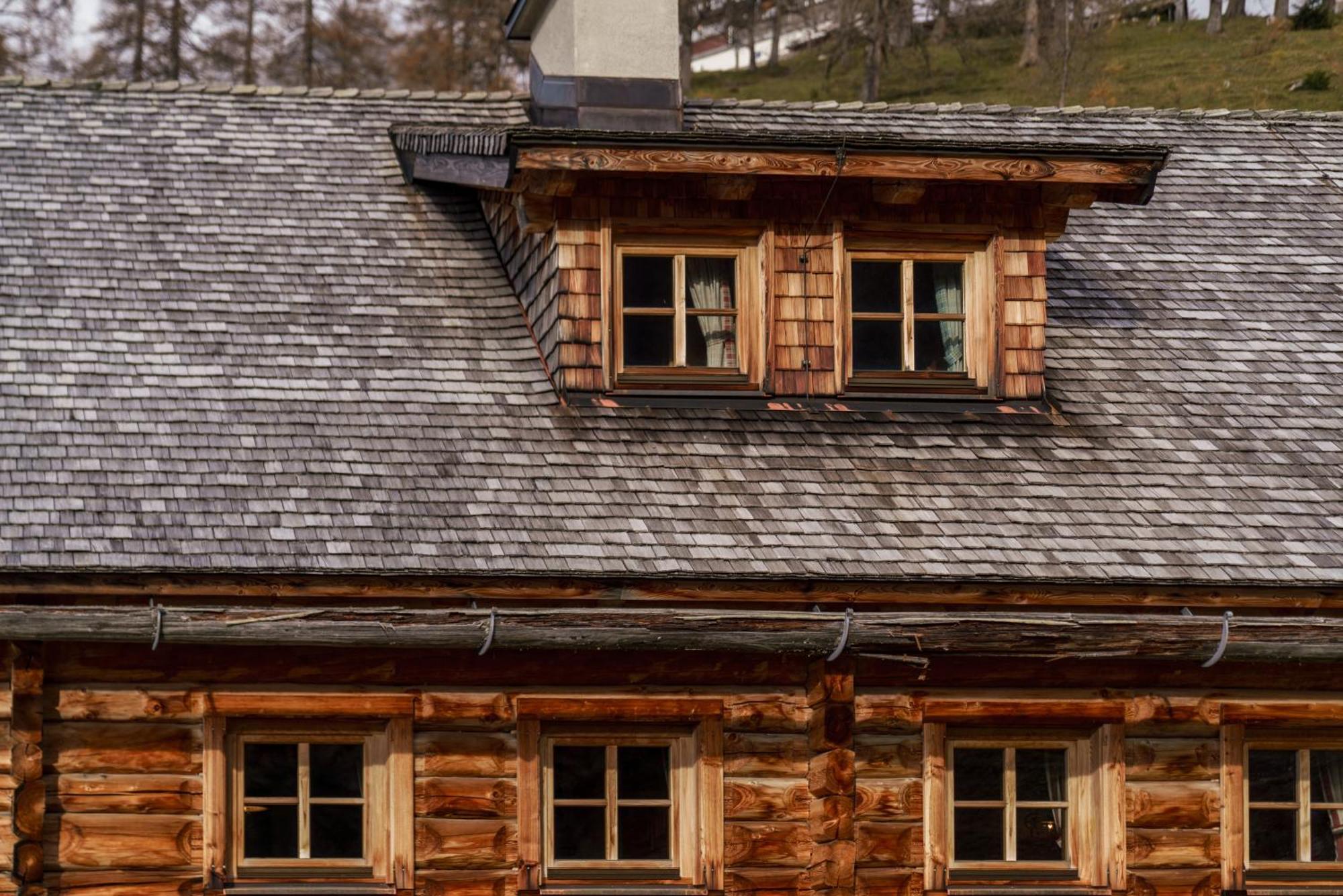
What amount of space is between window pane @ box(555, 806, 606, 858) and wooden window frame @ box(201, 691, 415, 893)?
2.88 ft

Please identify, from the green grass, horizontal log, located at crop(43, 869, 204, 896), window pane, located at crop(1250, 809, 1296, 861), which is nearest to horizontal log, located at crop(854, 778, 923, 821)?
window pane, located at crop(1250, 809, 1296, 861)

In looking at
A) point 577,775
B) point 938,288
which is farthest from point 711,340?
point 577,775

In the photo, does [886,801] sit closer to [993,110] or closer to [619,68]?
[619,68]

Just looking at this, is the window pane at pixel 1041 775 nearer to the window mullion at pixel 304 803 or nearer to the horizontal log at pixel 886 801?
the horizontal log at pixel 886 801

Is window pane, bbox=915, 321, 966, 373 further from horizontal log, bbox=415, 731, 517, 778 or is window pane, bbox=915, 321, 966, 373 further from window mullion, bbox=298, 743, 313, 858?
window mullion, bbox=298, 743, 313, 858

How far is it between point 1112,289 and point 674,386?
363cm

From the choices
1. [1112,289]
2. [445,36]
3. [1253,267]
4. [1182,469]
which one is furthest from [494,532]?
[445,36]

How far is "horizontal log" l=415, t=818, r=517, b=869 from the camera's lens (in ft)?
36.4

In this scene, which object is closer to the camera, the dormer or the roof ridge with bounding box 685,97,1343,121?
the dormer

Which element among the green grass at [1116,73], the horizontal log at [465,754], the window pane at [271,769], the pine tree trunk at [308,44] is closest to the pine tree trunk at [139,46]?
the pine tree trunk at [308,44]

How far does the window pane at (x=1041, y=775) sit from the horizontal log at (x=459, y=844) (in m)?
3.11

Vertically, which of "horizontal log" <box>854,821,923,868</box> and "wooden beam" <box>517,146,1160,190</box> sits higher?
"wooden beam" <box>517,146,1160,190</box>

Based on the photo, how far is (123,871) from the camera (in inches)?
424

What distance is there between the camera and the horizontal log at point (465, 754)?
11.1 m
